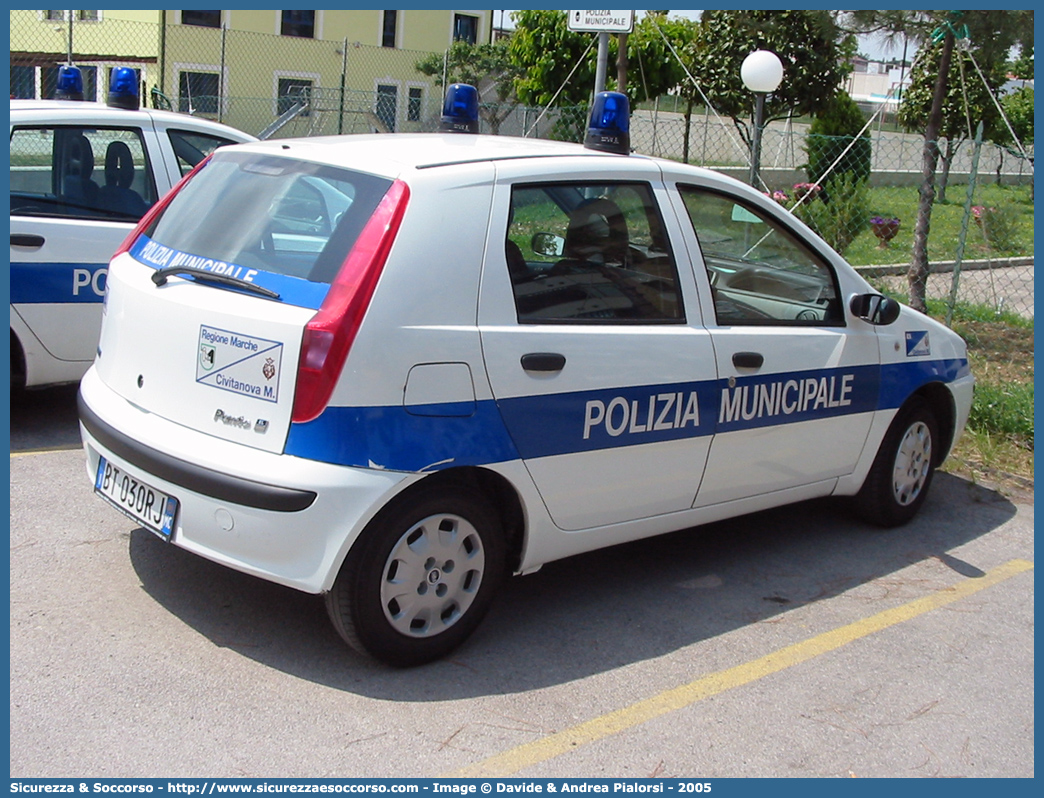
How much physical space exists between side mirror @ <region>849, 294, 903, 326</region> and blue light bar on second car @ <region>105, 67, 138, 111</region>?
13.5 feet

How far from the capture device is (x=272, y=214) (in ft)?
12.4

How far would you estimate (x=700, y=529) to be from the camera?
17.7 feet

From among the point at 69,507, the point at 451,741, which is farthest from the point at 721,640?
the point at 69,507

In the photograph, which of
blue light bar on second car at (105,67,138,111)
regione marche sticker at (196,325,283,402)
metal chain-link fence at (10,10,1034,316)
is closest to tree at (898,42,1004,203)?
metal chain-link fence at (10,10,1034,316)

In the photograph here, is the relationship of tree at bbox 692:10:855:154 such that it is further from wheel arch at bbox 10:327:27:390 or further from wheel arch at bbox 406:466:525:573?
wheel arch at bbox 406:466:525:573

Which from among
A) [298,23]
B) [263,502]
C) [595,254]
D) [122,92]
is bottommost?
[263,502]

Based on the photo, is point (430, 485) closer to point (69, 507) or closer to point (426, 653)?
point (426, 653)

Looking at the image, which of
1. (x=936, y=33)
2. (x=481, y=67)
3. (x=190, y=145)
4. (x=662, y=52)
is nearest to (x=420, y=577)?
(x=190, y=145)

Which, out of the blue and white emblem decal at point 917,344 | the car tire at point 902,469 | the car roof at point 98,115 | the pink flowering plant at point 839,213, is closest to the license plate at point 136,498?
the car roof at point 98,115

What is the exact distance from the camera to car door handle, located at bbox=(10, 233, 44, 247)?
563 cm

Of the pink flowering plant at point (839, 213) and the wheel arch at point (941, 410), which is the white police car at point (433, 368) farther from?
the pink flowering plant at point (839, 213)

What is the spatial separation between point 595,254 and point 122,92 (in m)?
3.47

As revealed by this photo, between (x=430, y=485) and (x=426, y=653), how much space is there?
0.61 meters

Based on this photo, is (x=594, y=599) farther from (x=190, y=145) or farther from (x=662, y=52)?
(x=662, y=52)
